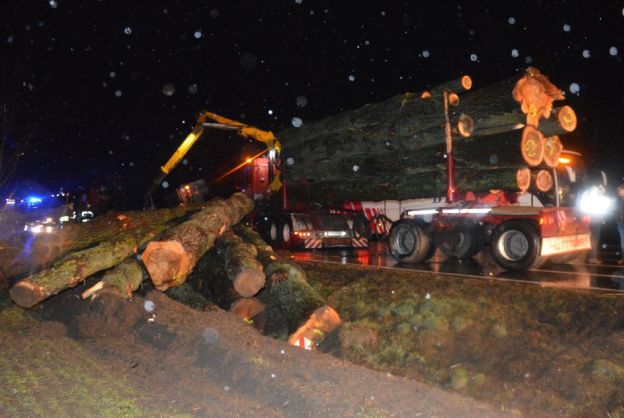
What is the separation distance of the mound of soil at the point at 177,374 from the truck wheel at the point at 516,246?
5.06 m

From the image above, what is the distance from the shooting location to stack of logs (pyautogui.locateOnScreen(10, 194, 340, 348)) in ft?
21.5

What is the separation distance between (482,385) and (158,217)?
710 cm

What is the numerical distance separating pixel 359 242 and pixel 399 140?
4.75m

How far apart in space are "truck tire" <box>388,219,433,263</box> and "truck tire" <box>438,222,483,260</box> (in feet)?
1.06

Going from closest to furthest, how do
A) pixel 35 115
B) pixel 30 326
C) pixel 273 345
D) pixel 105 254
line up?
pixel 273 345 → pixel 30 326 → pixel 105 254 → pixel 35 115

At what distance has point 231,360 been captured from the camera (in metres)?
4.82

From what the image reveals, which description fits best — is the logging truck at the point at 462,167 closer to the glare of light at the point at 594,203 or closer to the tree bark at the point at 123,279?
the glare of light at the point at 594,203

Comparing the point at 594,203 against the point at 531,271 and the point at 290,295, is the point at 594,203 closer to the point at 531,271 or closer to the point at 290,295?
the point at 531,271

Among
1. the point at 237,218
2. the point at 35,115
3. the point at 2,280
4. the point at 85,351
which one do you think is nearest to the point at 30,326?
the point at 85,351

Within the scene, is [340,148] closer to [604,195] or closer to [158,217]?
[158,217]

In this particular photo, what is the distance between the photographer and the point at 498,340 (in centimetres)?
616

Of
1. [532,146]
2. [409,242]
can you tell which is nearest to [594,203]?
[532,146]

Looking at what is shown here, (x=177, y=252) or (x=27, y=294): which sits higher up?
(x=177, y=252)

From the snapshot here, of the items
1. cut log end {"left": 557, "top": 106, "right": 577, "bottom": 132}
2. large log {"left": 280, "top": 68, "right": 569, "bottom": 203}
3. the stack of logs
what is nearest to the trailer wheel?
large log {"left": 280, "top": 68, "right": 569, "bottom": 203}
